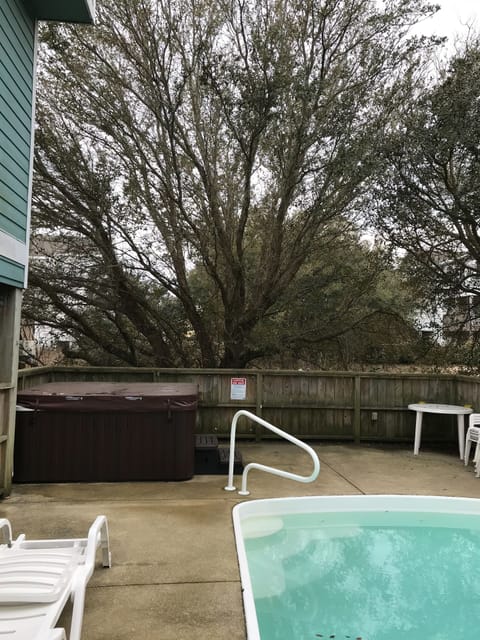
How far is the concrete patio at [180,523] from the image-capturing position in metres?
2.29

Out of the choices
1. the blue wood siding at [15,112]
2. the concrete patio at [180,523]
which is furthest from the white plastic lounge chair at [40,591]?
the blue wood siding at [15,112]

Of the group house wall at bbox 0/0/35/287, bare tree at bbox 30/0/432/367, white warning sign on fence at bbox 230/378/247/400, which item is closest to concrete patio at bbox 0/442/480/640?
white warning sign on fence at bbox 230/378/247/400

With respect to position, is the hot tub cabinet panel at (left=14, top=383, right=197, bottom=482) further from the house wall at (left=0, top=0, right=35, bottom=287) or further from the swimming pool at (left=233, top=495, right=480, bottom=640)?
the house wall at (left=0, top=0, right=35, bottom=287)

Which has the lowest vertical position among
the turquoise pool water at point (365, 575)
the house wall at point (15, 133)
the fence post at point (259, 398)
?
the turquoise pool water at point (365, 575)

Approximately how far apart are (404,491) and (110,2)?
7.73m

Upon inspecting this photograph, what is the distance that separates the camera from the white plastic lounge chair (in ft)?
5.48

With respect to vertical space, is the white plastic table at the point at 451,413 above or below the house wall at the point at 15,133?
below

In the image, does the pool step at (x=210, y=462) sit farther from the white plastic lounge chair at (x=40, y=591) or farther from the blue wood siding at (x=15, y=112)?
the white plastic lounge chair at (x=40, y=591)

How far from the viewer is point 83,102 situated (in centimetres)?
750

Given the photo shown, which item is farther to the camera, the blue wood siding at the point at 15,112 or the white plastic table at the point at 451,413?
the white plastic table at the point at 451,413

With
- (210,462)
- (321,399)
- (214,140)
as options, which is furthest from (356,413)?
→ (214,140)

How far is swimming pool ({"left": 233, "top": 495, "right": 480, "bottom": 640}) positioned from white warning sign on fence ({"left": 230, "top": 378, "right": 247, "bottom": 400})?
112 inches

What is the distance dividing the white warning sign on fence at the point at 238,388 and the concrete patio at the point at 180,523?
2.71ft

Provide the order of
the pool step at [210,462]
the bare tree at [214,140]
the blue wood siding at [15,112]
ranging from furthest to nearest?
the bare tree at [214,140], the pool step at [210,462], the blue wood siding at [15,112]
